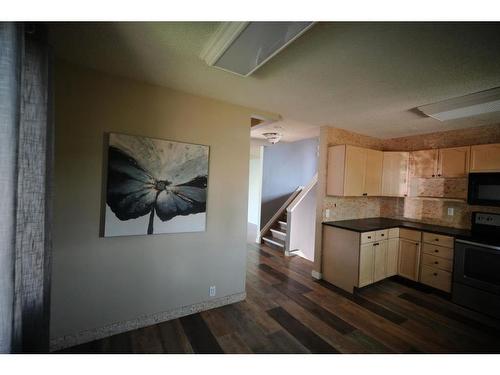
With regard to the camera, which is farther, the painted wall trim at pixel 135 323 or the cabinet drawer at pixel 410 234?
the cabinet drawer at pixel 410 234

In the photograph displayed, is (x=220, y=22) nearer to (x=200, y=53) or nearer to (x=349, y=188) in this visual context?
(x=200, y=53)

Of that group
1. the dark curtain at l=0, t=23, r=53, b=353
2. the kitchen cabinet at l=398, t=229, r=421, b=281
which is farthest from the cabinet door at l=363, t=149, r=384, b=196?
the dark curtain at l=0, t=23, r=53, b=353

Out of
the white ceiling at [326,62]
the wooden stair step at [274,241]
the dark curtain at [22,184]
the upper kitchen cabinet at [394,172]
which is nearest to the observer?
the dark curtain at [22,184]

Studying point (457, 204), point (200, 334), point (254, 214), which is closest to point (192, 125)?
point (200, 334)

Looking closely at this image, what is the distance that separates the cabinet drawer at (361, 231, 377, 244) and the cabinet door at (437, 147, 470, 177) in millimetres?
1471

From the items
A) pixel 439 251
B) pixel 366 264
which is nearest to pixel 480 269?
pixel 439 251

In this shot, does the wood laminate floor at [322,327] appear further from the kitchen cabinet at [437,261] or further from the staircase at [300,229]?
the staircase at [300,229]

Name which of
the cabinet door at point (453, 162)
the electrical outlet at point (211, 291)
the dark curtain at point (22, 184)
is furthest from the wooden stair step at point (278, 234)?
the dark curtain at point (22, 184)

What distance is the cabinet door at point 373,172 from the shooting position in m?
3.41

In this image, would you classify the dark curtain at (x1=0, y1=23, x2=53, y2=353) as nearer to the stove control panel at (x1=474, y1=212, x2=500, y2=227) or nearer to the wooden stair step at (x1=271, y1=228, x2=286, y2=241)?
the wooden stair step at (x1=271, y1=228, x2=286, y2=241)

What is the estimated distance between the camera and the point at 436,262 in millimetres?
2943

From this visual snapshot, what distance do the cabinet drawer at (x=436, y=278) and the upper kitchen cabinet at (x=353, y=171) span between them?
4.34 ft

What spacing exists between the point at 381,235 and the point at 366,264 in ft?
1.74

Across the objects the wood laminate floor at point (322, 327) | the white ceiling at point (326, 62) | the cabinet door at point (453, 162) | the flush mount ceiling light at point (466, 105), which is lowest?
the wood laminate floor at point (322, 327)
